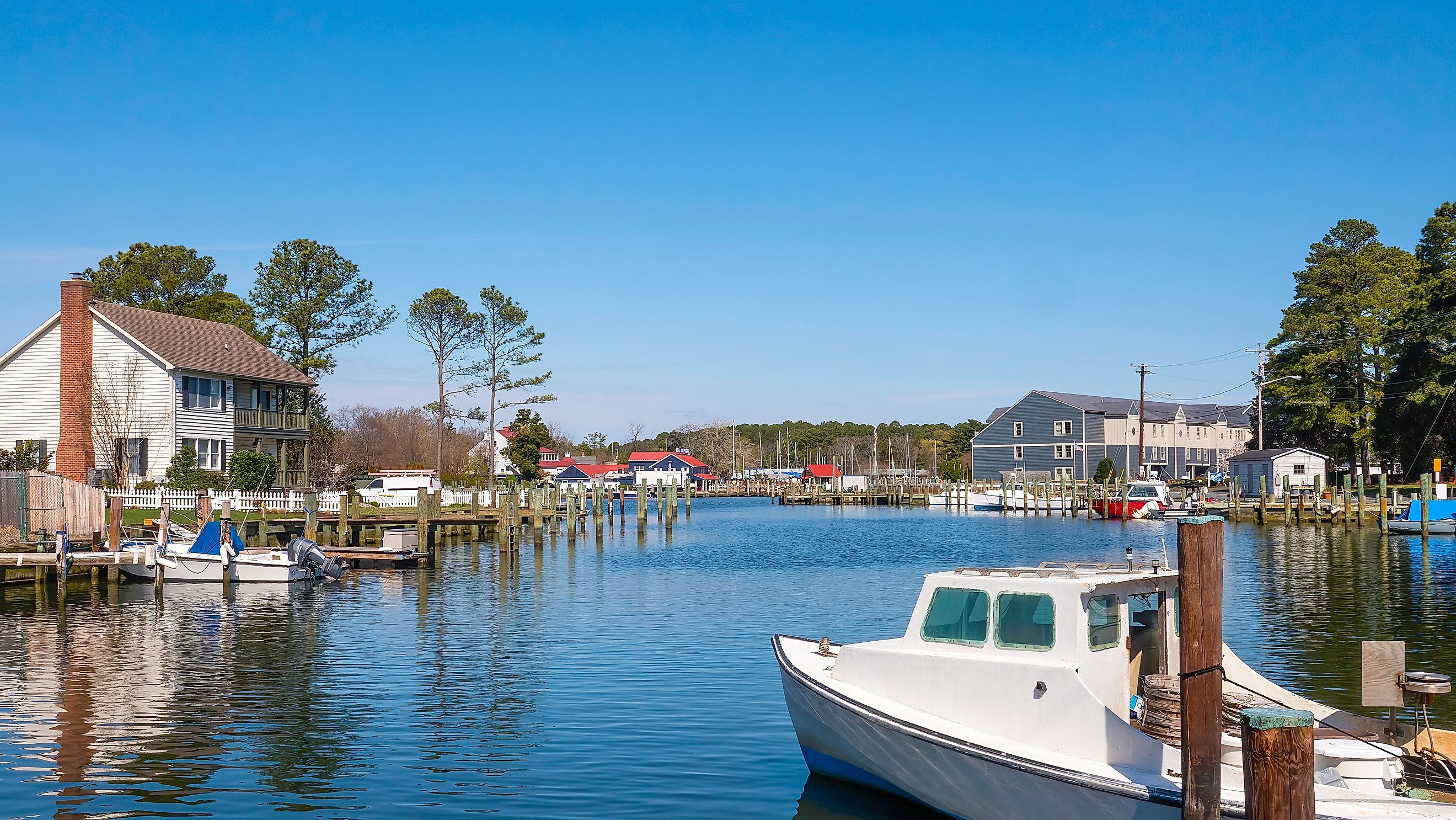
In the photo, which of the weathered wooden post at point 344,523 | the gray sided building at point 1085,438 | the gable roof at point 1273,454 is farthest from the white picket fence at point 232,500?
the gray sided building at point 1085,438

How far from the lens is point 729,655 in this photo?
21312mm

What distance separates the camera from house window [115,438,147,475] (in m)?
47.7

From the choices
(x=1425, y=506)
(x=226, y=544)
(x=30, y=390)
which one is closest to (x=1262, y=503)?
(x=1425, y=506)

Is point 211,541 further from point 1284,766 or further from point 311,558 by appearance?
point 1284,766

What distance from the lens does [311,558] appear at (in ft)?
110

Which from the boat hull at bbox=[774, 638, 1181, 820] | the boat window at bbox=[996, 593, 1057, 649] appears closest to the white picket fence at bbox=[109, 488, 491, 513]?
the boat hull at bbox=[774, 638, 1181, 820]

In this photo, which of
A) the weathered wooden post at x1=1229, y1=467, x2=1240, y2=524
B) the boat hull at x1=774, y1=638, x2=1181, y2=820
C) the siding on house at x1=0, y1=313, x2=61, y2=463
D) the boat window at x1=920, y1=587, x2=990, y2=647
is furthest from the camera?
the weathered wooden post at x1=1229, y1=467, x2=1240, y2=524

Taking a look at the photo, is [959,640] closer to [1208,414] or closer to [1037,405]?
[1037,405]

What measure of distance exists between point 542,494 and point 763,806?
129 feet

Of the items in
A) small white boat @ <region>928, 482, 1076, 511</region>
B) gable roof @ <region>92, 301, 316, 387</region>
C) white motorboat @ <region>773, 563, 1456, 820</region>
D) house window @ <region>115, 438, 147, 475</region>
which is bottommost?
small white boat @ <region>928, 482, 1076, 511</region>

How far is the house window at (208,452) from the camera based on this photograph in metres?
49.3

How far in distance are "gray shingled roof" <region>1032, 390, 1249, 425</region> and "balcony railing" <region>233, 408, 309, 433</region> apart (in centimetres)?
6344

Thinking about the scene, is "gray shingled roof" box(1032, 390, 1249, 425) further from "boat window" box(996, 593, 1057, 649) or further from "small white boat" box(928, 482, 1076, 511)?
"boat window" box(996, 593, 1057, 649)

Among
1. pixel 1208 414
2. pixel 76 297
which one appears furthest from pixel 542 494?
pixel 1208 414
